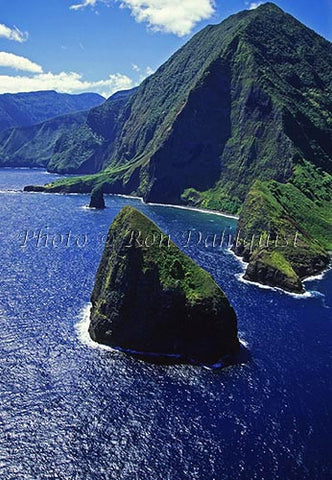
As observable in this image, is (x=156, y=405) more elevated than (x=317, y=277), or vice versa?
(x=317, y=277)

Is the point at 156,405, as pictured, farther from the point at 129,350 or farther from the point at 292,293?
the point at 292,293

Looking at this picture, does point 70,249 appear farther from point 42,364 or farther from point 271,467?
point 271,467

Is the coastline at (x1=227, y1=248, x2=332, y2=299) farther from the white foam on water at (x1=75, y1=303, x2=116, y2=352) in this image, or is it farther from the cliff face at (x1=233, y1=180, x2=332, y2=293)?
the white foam on water at (x1=75, y1=303, x2=116, y2=352)

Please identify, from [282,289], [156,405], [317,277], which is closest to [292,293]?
[282,289]

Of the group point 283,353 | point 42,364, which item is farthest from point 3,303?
point 283,353

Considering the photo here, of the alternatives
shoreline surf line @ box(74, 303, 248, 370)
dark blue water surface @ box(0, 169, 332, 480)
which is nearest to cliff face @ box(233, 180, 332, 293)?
dark blue water surface @ box(0, 169, 332, 480)
